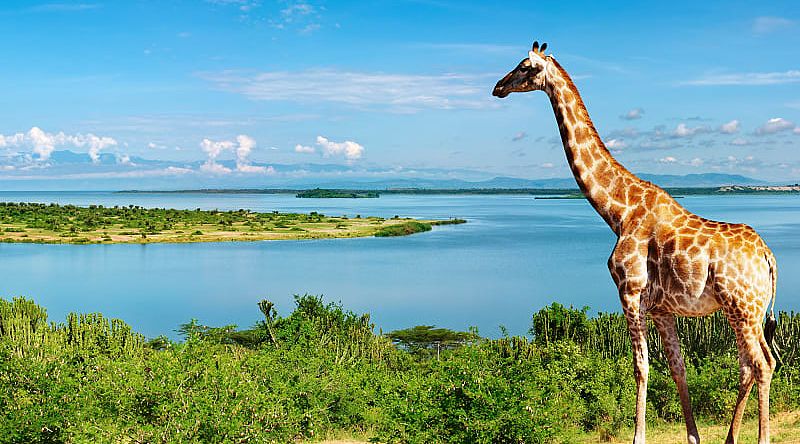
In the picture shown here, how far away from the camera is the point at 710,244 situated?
258 inches

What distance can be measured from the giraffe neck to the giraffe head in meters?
0.07

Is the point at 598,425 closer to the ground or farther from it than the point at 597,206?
closer to the ground

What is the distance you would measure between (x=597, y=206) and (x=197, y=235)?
68924 mm

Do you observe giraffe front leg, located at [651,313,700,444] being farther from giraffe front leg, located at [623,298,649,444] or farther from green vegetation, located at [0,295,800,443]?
green vegetation, located at [0,295,800,443]

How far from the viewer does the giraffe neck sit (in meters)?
7.08

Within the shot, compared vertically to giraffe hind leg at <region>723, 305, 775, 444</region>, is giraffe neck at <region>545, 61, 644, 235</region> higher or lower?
higher

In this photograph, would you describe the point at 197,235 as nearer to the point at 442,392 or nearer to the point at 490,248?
the point at 490,248

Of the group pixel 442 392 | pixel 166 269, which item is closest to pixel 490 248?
pixel 166 269

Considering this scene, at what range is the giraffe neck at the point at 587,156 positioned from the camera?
7078 mm

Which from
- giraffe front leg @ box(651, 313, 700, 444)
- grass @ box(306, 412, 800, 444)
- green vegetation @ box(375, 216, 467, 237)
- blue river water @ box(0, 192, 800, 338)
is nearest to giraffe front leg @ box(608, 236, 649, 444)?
giraffe front leg @ box(651, 313, 700, 444)

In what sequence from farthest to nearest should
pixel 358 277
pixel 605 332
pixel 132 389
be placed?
pixel 358 277, pixel 605 332, pixel 132 389

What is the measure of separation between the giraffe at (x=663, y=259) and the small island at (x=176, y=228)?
6537cm

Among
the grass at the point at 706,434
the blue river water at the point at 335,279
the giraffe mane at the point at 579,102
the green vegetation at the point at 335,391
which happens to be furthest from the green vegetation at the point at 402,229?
the giraffe mane at the point at 579,102

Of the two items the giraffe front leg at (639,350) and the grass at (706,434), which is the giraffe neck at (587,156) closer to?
the giraffe front leg at (639,350)
